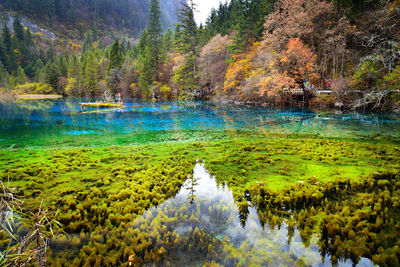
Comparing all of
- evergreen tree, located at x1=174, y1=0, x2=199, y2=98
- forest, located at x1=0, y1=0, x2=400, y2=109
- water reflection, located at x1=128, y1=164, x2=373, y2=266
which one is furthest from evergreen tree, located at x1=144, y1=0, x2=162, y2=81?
water reflection, located at x1=128, y1=164, x2=373, y2=266

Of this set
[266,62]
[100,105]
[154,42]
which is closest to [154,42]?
[154,42]

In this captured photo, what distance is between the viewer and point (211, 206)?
409 centimetres

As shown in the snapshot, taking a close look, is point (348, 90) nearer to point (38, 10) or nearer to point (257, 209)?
point (257, 209)

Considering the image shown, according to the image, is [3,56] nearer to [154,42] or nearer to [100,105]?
[154,42]

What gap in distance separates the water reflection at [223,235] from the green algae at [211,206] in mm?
29

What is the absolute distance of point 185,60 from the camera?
3756 centimetres

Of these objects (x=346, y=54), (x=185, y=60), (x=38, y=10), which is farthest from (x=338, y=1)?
(x=38, y=10)

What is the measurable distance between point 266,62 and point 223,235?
76.3ft

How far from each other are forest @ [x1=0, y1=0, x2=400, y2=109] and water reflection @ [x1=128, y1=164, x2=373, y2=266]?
13307 mm

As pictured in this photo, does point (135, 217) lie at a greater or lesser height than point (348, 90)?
lesser

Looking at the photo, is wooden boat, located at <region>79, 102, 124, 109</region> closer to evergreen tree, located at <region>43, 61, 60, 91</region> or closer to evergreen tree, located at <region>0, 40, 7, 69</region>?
evergreen tree, located at <region>43, 61, 60, 91</region>

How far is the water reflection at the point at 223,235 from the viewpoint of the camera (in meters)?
2.78

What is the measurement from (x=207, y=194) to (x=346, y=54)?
92.9ft

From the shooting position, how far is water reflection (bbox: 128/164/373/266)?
278 centimetres
